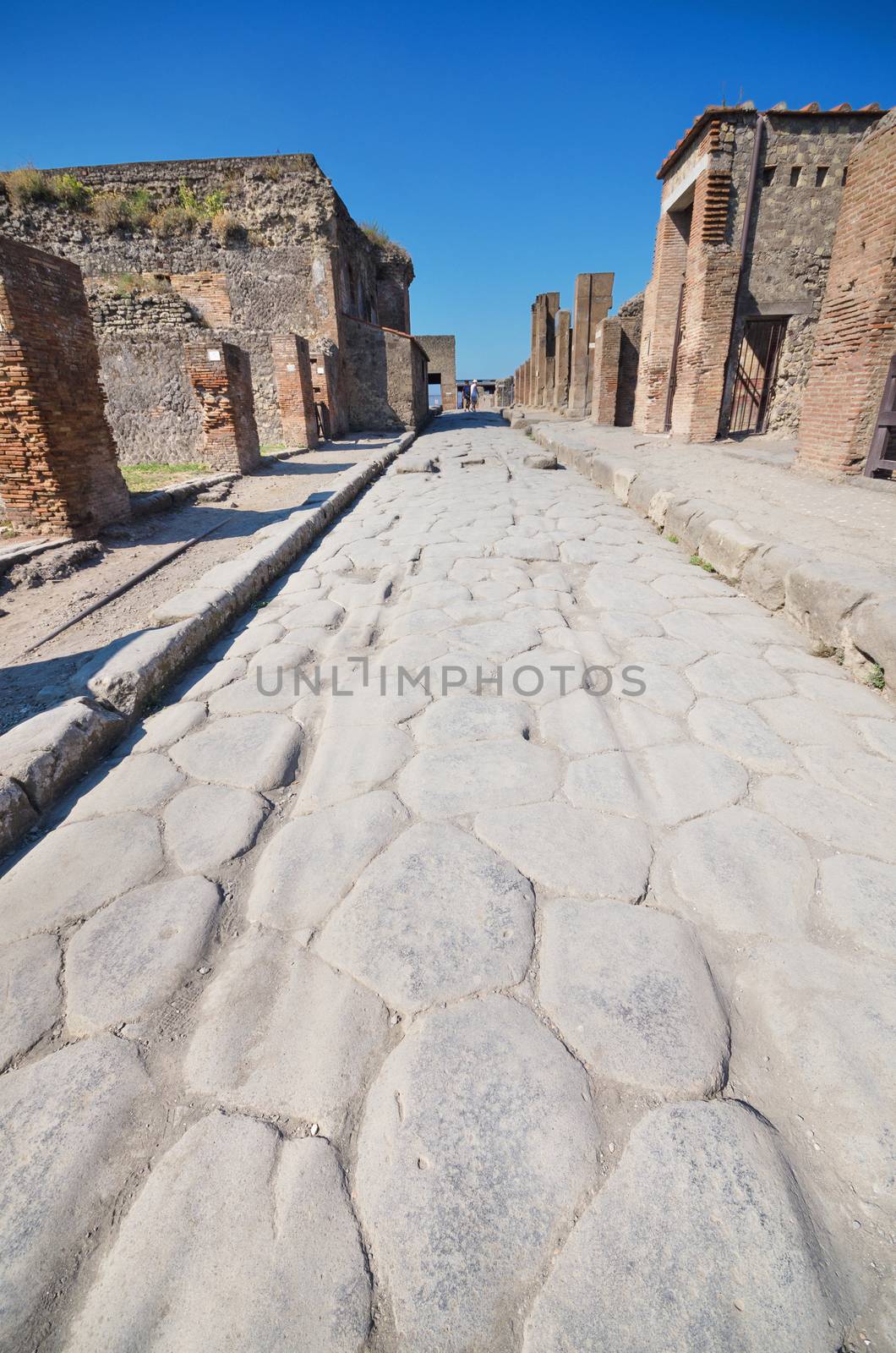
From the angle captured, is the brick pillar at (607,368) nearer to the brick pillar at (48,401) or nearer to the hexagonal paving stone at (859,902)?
the brick pillar at (48,401)

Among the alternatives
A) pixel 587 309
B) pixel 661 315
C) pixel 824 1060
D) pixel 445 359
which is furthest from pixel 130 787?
pixel 445 359

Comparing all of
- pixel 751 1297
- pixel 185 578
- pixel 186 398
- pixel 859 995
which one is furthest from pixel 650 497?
pixel 186 398

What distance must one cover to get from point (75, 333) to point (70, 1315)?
681cm

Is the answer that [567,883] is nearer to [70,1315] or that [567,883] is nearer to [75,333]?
[70,1315]

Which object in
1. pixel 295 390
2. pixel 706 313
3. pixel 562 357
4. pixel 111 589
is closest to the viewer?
pixel 111 589

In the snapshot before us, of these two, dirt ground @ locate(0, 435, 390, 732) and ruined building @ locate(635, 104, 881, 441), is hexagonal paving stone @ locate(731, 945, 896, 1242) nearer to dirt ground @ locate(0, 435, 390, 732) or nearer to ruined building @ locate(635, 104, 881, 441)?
dirt ground @ locate(0, 435, 390, 732)

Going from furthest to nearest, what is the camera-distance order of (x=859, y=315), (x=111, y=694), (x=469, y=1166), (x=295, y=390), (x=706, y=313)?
(x=295, y=390) → (x=706, y=313) → (x=859, y=315) → (x=111, y=694) → (x=469, y=1166)

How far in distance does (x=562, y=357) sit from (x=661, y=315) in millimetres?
10993

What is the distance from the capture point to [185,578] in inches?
180

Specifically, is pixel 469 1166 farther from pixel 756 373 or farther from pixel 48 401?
pixel 756 373

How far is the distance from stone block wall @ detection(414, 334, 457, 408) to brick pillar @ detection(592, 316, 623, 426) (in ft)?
96.1

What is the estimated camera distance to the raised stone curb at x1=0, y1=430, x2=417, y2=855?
1771mm

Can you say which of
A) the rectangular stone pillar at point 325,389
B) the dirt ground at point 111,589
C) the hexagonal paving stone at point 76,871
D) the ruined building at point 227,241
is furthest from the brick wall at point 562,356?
the hexagonal paving stone at point 76,871

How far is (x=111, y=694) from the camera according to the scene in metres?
2.30
